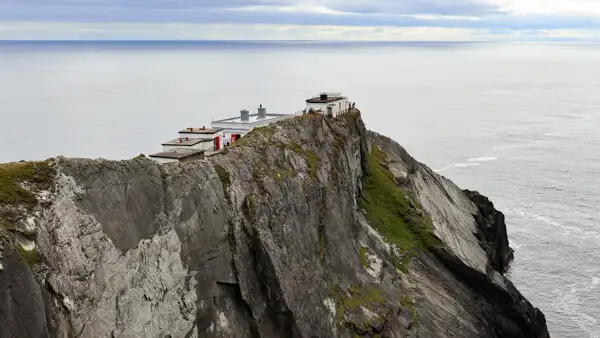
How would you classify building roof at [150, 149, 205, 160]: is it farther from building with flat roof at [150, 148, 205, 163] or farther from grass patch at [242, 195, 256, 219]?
grass patch at [242, 195, 256, 219]

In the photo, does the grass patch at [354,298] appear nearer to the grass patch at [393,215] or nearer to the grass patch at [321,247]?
the grass patch at [321,247]

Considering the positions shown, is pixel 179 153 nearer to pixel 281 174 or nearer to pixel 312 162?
pixel 281 174

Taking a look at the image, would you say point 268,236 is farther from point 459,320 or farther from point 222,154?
point 459,320

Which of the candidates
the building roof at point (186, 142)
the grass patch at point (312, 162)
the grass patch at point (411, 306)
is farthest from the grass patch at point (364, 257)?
the building roof at point (186, 142)

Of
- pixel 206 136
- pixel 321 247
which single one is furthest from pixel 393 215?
pixel 206 136

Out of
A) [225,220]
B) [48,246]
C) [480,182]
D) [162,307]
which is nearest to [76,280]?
[48,246]
